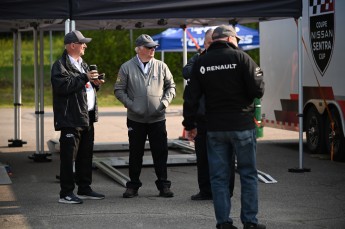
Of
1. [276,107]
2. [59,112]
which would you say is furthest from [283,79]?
[59,112]

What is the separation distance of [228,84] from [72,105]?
8.62ft

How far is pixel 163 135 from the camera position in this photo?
10594mm

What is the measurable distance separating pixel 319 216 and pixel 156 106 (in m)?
2.46

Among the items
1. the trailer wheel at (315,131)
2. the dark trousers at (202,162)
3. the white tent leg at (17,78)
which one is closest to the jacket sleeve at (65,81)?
the dark trousers at (202,162)

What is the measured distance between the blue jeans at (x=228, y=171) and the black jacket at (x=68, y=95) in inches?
92.4

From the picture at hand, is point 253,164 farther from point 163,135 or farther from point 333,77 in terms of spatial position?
point 333,77

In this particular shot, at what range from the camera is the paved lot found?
29.1 feet

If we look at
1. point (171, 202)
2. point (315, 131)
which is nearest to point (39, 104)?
point (315, 131)

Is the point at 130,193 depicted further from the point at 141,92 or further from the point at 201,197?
the point at 141,92

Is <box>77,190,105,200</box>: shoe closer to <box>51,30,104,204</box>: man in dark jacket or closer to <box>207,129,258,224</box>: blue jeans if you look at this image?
<box>51,30,104,204</box>: man in dark jacket

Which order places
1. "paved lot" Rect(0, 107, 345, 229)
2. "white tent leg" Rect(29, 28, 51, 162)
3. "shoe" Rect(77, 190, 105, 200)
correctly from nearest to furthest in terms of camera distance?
"paved lot" Rect(0, 107, 345, 229) < "shoe" Rect(77, 190, 105, 200) < "white tent leg" Rect(29, 28, 51, 162)

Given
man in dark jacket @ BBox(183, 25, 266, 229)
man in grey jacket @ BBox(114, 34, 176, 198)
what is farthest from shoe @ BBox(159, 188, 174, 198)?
man in dark jacket @ BBox(183, 25, 266, 229)

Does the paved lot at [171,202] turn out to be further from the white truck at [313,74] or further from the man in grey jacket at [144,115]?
the white truck at [313,74]

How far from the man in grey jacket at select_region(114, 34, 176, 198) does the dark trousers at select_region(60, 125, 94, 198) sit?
0.52 meters
